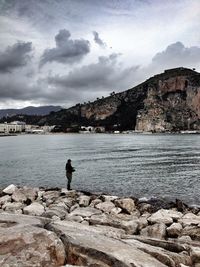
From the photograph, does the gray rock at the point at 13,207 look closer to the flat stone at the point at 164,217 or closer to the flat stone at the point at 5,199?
the flat stone at the point at 5,199

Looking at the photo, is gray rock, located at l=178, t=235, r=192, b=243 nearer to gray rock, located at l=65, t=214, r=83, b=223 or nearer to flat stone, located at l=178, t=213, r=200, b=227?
flat stone, located at l=178, t=213, r=200, b=227

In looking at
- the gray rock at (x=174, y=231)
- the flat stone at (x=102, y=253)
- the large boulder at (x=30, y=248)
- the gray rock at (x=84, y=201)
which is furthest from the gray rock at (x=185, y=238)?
the gray rock at (x=84, y=201)

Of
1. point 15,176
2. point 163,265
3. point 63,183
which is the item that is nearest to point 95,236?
point 163,265

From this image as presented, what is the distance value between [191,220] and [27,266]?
12652mm

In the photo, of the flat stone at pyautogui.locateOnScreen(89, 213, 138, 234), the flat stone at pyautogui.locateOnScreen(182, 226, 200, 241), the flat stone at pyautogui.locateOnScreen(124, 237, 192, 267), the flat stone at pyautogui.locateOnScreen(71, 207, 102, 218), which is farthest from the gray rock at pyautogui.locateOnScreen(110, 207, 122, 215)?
the flat stone at pyautogui.locateOnScreen(124, 237, 192, 267)

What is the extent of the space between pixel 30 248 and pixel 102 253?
6.50 ft

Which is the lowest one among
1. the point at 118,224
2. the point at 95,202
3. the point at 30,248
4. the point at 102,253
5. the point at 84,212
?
the point at 95,202

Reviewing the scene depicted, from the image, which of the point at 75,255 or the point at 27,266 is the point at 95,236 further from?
the point at 27,266

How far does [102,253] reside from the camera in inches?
409

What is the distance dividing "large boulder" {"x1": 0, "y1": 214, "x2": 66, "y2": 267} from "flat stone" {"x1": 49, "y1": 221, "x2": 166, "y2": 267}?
1.22 ft

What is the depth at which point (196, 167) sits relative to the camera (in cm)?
6000

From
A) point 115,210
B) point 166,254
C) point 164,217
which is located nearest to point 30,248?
point 166,254

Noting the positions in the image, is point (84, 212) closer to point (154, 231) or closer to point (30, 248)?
point (154, 231)

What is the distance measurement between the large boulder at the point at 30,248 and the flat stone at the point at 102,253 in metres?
0.37
